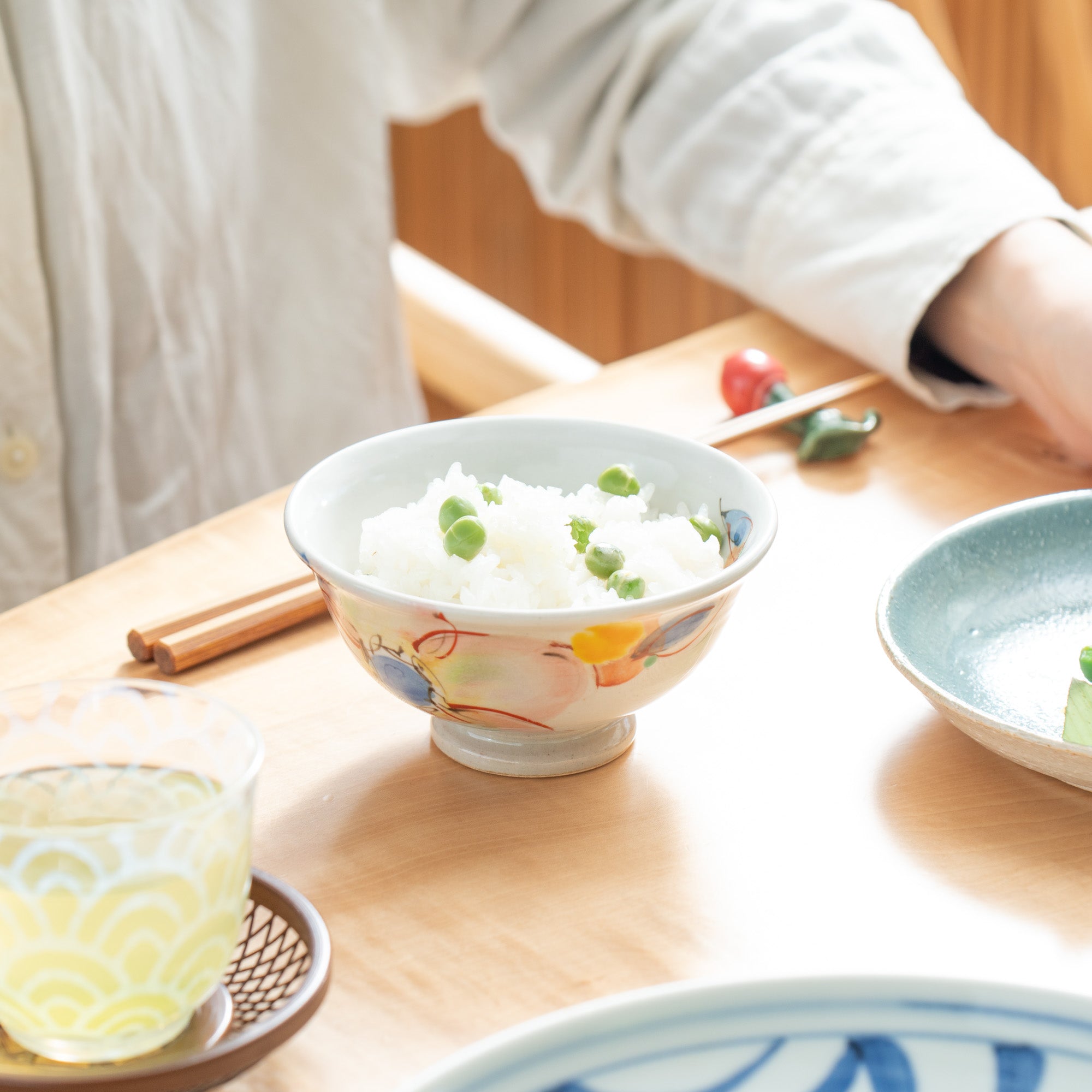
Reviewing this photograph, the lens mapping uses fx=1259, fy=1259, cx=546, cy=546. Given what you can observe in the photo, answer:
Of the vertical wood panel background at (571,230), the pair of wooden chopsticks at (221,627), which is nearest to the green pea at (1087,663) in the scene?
the pair of wooden chopsticks at (221,627)

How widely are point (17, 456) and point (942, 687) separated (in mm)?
770

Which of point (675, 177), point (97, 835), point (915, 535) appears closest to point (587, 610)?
point (97, 835)

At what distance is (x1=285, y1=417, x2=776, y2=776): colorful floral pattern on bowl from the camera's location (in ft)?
1.50

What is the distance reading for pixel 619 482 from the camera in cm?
56

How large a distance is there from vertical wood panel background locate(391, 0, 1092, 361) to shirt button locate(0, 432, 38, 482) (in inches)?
60.5

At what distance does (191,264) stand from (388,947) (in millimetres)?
841

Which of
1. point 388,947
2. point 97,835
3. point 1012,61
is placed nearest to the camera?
point 97,835

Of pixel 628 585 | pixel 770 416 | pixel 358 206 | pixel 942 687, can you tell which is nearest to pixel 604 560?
pixel 628 585

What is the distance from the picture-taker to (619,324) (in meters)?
2.50

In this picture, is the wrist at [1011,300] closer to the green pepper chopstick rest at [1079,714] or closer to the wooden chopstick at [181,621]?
the green pepper chopstick rest at [1079,714]

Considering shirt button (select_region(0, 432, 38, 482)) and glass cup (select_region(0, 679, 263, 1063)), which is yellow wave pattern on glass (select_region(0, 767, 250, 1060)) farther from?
shirt button (select_region(0, 432, 38, 482))

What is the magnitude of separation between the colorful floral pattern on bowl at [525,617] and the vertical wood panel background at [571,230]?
64.3 inches

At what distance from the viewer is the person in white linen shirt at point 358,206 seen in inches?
35.3

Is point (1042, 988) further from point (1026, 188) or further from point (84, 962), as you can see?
point (1026, 188)
